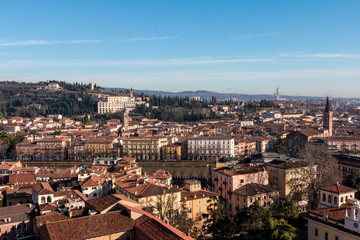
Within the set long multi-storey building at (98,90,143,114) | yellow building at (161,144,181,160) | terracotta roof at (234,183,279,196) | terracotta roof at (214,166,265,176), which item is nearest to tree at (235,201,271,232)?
terracotta roof at (234,183,279,196)

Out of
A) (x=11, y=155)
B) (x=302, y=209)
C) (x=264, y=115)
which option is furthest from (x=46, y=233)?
(x=264, y=115)

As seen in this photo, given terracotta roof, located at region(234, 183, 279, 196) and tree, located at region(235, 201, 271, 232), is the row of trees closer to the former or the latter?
tree, located at region(235, 201, 271, 232)

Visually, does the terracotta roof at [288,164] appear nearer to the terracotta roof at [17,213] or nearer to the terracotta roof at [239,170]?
the terracotta roof at [239,170]

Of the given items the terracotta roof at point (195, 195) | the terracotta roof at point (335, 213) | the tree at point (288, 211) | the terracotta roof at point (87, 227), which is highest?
the terracotta roof at point (87, 227)

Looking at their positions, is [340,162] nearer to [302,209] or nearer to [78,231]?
[302,209]

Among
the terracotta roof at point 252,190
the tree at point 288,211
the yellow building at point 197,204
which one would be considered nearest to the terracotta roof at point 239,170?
the terracotta roof at point 252,190
